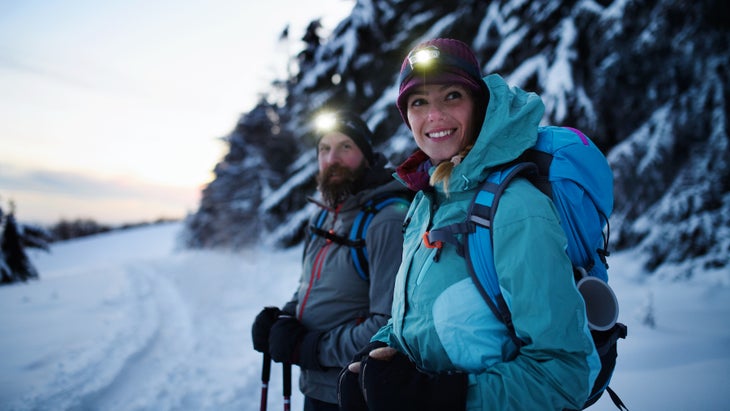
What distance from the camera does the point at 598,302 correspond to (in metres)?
1.19

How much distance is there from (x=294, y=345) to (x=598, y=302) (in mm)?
1767

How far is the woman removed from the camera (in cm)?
101

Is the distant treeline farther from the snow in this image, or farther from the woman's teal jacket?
the woman's teal jacket

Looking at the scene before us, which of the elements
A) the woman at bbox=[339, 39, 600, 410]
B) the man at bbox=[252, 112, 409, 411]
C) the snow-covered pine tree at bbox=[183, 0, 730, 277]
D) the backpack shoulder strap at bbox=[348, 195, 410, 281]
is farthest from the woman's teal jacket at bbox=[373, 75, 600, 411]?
the snow-covered pine tree at bbox=[183, 0, 730, 277]

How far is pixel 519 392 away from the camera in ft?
3.30

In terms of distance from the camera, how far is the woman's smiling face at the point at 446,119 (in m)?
1.47

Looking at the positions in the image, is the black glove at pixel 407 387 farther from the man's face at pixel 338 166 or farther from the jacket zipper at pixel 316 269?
the man's face at pixel 338 166

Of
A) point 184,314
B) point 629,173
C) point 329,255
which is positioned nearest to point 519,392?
point 329,255

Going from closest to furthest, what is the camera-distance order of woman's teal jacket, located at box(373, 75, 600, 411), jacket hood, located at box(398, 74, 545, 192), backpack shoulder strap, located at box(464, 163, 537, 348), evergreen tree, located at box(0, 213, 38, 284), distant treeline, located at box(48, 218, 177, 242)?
1. woman's teal jacket, located at box(373, 75, 600, 411)
2. backpack shoulder strap, located at box(464, 163, 537, 348)
3. jacket hood, located at box(398, 74, 545, 192)
4. evergreen tree, located at box(0, 213, 38, 284)
5. distant treeline, located at box(48, 218, 177, 242)

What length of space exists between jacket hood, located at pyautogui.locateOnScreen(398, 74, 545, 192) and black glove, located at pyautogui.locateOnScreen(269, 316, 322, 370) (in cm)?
149

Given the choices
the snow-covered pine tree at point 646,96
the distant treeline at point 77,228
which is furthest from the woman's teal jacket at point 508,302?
the distant treeline at point 77,228

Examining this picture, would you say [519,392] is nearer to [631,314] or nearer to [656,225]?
[631,314]

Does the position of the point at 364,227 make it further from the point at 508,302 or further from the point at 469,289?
the point at 508,302

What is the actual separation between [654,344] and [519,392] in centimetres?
327
